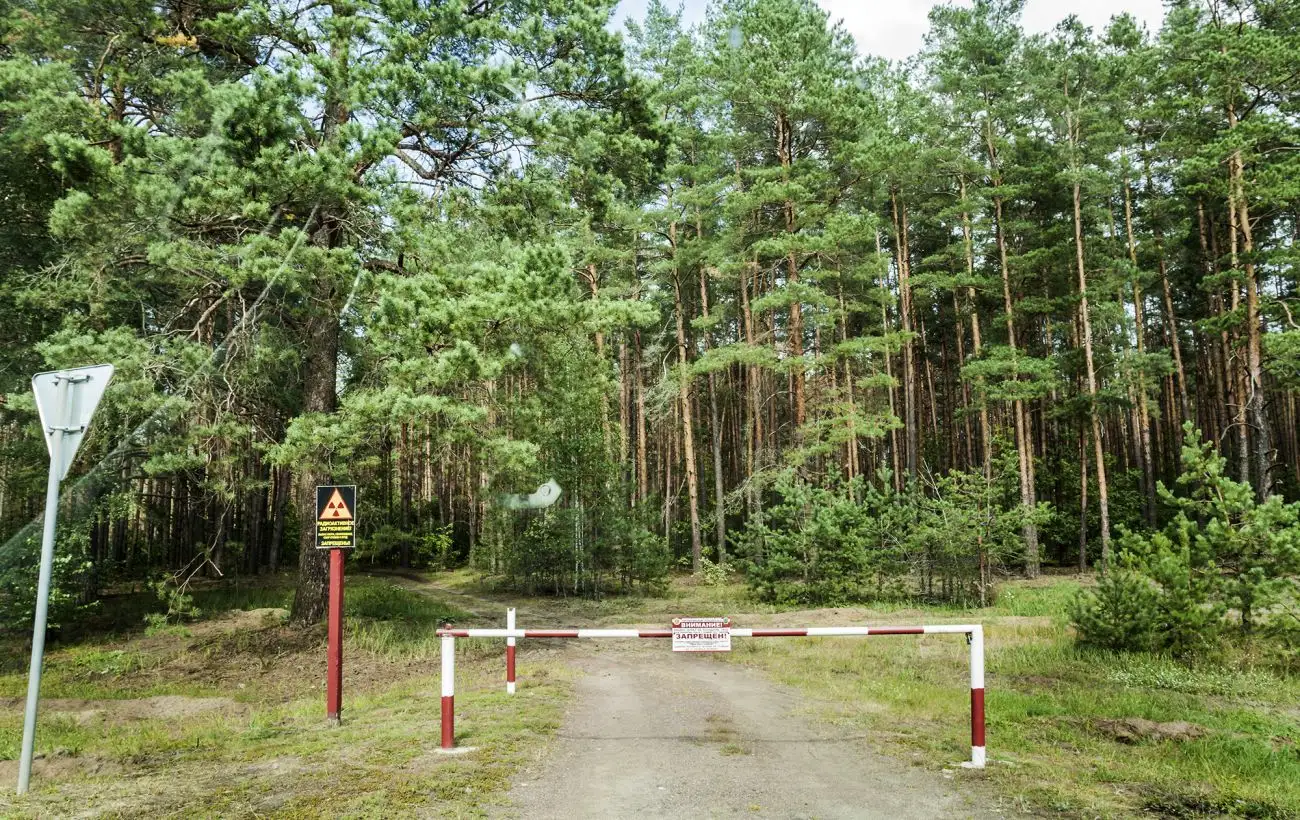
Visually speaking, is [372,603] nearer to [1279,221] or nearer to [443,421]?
[443,421]

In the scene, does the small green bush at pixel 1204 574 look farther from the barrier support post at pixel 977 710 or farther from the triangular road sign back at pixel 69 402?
the triangular road sign back at pixel 69 402

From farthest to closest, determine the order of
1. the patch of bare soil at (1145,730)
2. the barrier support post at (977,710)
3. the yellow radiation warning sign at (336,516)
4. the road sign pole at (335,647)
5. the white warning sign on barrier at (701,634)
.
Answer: the yellow radiation warning sign at (336,516), the road sign pole at (335,647), the patch of bare soil at (1145,730), the white warning sign on barrier at (701,634), the barrier support post at (977,710)

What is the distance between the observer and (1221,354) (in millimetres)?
27688

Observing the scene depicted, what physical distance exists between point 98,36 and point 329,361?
605cm

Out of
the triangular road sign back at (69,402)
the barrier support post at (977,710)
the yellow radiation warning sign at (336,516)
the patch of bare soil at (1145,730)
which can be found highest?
the triangular road sign back at (69,402)

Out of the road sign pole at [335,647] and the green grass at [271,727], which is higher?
the road sign pole at [335,647]

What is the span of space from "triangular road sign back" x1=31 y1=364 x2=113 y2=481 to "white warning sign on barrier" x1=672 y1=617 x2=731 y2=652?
4.50 metres

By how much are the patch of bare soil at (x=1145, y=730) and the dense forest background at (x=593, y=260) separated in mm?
4285

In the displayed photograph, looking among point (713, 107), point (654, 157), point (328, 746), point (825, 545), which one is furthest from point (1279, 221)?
point (328, 746)

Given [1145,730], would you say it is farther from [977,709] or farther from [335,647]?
[335,647]

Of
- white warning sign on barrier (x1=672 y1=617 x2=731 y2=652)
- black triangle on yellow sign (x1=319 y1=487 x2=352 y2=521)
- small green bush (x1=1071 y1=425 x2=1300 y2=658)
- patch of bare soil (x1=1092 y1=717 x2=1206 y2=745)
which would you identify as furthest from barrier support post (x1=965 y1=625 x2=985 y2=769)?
small green bush (x1=1071 y1=425 x2=1300 y2=658)

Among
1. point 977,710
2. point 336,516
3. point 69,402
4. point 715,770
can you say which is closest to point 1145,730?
point 977,710

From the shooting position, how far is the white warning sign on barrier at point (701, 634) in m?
5.25

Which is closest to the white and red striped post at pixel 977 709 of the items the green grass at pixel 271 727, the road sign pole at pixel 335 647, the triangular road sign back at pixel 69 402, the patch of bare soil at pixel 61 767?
the green grass at pixel 271 727
